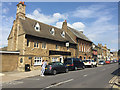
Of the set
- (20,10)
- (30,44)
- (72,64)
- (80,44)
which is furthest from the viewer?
(80,44)

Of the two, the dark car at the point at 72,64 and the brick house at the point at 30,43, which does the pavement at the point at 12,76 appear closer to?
the brick house at the point at 30,43

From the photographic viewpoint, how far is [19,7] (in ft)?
73.4

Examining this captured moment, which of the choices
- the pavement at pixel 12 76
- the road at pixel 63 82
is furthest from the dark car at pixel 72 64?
the road at pixel 63 82

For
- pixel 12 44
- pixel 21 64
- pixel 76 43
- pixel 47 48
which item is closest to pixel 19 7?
pixel 12 44

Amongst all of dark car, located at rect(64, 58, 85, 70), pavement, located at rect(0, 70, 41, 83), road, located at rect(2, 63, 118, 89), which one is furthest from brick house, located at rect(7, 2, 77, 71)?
road, located at rect(2, 63, 118, 89)

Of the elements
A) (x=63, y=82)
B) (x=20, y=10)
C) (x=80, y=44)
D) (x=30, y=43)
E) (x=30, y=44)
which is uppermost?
(x=20, y=10)

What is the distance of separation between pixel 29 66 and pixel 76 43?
16795 mm

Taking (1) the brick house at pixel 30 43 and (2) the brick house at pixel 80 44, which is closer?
(1) the brick house at pixel 30 43

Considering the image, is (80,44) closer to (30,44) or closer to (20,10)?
(30,44)

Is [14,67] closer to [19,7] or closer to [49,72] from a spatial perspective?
[49,72]

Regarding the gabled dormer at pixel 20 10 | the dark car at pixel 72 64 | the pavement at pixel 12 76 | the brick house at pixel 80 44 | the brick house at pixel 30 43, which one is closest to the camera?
the pavement at pixel 12 76

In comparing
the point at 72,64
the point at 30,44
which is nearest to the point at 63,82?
the point at 72,64

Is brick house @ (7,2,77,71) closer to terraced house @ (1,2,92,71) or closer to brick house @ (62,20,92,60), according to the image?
terraced house @ (1,2,92,71)

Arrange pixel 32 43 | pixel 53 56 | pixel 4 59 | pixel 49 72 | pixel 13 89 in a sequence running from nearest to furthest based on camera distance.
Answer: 1. pixel 13 89
2. pixel 49 72
3. pixel 4 59
4. pixel 32 43
5. pixel 53 56
